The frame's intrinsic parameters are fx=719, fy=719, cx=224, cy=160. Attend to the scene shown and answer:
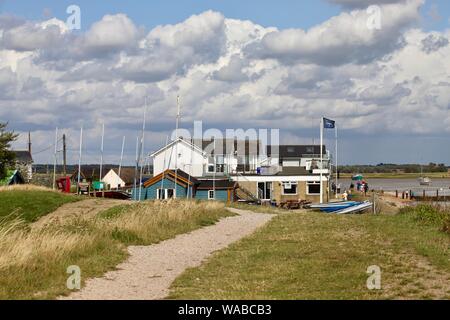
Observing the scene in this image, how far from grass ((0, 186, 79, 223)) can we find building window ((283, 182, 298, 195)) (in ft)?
105

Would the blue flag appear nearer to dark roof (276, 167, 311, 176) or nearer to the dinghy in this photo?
dark roof (276, 167, 311, 176)

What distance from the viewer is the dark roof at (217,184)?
6794 centimetres

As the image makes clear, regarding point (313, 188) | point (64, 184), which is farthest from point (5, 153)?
point (313, 188)

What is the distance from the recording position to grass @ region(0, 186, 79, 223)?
136 feet

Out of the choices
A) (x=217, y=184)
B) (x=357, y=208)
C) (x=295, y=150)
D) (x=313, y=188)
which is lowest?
(x=357, y=208)

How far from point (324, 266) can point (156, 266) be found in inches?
151

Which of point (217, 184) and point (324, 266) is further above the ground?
point (217, 184)

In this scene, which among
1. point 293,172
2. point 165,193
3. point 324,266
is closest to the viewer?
point 324,266

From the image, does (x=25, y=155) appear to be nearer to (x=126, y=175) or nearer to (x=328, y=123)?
(x=126, y=175)

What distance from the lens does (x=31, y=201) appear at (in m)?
44.9
